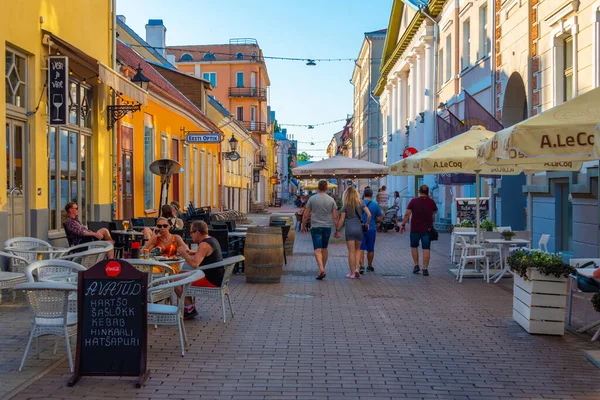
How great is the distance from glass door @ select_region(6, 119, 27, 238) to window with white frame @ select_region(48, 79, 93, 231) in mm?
1008

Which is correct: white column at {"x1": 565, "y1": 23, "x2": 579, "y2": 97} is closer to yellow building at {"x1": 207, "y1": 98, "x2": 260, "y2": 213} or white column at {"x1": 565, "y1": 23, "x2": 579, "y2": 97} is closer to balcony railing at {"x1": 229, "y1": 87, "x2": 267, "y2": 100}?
yellow building at {"x1": 207, "y1": 98, "x2": 260, "y2": 213}

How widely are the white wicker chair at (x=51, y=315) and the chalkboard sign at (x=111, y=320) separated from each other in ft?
1.12

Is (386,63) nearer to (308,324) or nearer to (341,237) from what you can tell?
(341,237)

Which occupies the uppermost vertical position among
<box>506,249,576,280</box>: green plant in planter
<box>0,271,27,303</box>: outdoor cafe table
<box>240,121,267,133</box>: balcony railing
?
<box>240,121,267,133</box>: balcony railing

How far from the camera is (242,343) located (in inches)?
270

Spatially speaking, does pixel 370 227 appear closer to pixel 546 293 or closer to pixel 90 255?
→ pixel 546 293

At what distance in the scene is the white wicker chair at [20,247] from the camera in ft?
29.0

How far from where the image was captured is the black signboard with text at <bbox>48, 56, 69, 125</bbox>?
35.0ft

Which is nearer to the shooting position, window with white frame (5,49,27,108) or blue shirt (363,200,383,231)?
window with white frame (5,49,27,108)

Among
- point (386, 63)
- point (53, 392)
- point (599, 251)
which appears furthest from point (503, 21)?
point (386, 63)

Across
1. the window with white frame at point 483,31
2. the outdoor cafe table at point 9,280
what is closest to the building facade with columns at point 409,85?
the window with white frame at point 483,31

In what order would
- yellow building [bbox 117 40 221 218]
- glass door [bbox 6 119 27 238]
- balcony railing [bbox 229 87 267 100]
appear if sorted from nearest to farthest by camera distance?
glass door [bbox 6 119 27 238] → yellow building [bbox 117 40 221 218] → balcony railing [bbox 229 87 267 100]

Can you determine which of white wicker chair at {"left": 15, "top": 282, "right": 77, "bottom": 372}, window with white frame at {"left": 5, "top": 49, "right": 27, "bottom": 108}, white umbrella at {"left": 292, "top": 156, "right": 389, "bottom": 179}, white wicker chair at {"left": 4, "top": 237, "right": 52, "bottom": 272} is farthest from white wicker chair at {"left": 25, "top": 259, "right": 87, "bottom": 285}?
white umbrella at {"left": 292, "top": 156, "right": 389, "bottom": 179}

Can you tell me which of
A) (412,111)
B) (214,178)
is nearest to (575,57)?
(214,178)
